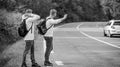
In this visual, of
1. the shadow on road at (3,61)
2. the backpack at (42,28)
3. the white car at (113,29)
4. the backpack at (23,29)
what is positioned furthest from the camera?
the white car at (113,29)

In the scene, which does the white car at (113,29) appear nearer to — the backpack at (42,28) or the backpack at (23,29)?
the backpack at (42,28)

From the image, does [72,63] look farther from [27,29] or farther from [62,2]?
[62,2]

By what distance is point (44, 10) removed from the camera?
68.3 m

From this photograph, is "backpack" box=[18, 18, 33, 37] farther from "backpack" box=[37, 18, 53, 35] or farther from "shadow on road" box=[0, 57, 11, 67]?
"shadow on road" box=[0, 57, 11, 67]

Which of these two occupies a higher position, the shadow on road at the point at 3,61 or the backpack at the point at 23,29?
the backpack at the point at 23,29

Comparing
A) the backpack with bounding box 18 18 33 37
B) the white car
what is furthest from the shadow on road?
the white car

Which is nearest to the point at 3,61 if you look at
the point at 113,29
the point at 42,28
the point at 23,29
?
the point at 42,28

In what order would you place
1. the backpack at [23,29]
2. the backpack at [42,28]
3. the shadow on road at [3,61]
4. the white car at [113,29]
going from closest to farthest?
the backpack at [23,29], the backpack at [42,28], the shadow on road at [3,61], the white car at [113,29]

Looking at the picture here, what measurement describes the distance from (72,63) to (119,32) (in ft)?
58.1

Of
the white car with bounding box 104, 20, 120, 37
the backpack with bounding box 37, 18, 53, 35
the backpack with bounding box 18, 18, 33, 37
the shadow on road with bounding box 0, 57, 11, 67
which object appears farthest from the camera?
the white car with bounding box 104, 20, 120, 37

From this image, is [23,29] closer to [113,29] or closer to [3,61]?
[3,61]

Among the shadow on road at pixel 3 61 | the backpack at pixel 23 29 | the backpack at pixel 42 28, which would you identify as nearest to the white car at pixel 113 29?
the shadow on road at pixel 3 61

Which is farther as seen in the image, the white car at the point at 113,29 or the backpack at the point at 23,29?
the white car at the point at 113,29

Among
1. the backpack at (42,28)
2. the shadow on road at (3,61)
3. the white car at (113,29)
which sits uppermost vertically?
the backpack at (42,28)
